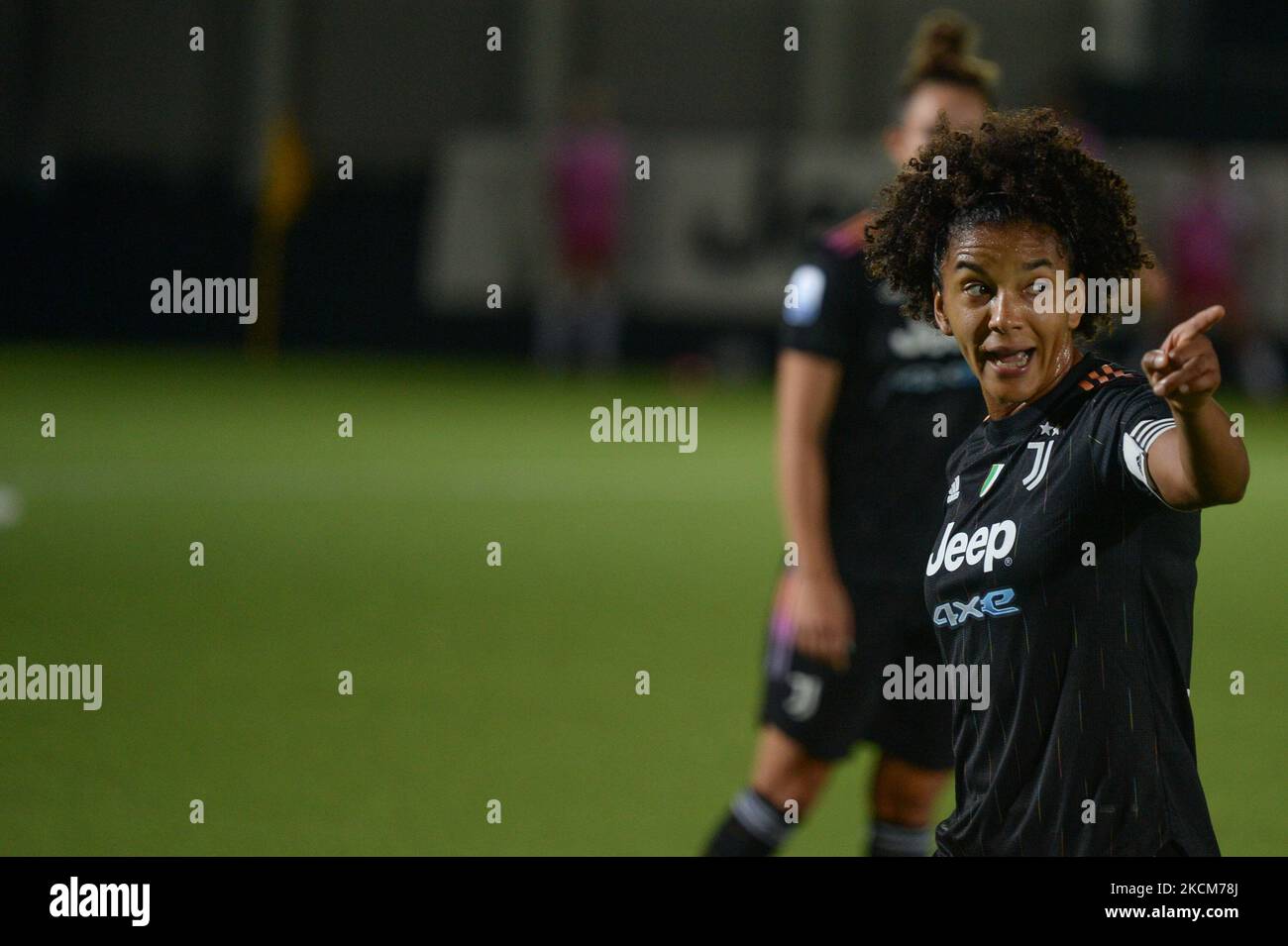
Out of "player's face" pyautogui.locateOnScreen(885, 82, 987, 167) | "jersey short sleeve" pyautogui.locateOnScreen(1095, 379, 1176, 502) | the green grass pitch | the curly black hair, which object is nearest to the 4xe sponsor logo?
"jersey short sleeve" pyautogui.locateOnScreen(1095, 379, 1176, 502)

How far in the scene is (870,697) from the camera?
191 inches

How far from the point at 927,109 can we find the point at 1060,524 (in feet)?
7.20

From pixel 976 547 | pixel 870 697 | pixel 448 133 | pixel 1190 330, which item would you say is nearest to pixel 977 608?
pixel 976 547

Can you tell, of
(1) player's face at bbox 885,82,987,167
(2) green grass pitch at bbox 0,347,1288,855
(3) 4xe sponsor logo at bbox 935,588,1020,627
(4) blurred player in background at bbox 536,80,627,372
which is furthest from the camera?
(4) blurred player in background at bbox 536,80,627,372

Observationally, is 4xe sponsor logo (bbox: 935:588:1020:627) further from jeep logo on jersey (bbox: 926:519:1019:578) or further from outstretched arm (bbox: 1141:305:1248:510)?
outstretched arm (bbox: 1141:305:1248:510)

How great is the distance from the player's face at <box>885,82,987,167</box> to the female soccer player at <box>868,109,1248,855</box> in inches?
61.5

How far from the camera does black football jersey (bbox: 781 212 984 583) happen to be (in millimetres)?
4820

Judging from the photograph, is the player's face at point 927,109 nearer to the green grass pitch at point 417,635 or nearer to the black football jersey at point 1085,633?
the black football jersey at point 1085,633

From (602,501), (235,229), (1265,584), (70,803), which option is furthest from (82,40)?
(70,803)

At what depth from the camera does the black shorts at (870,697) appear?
4.84 m

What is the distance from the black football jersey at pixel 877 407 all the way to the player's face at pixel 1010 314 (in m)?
1.71

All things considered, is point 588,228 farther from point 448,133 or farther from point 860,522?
point 860,522
